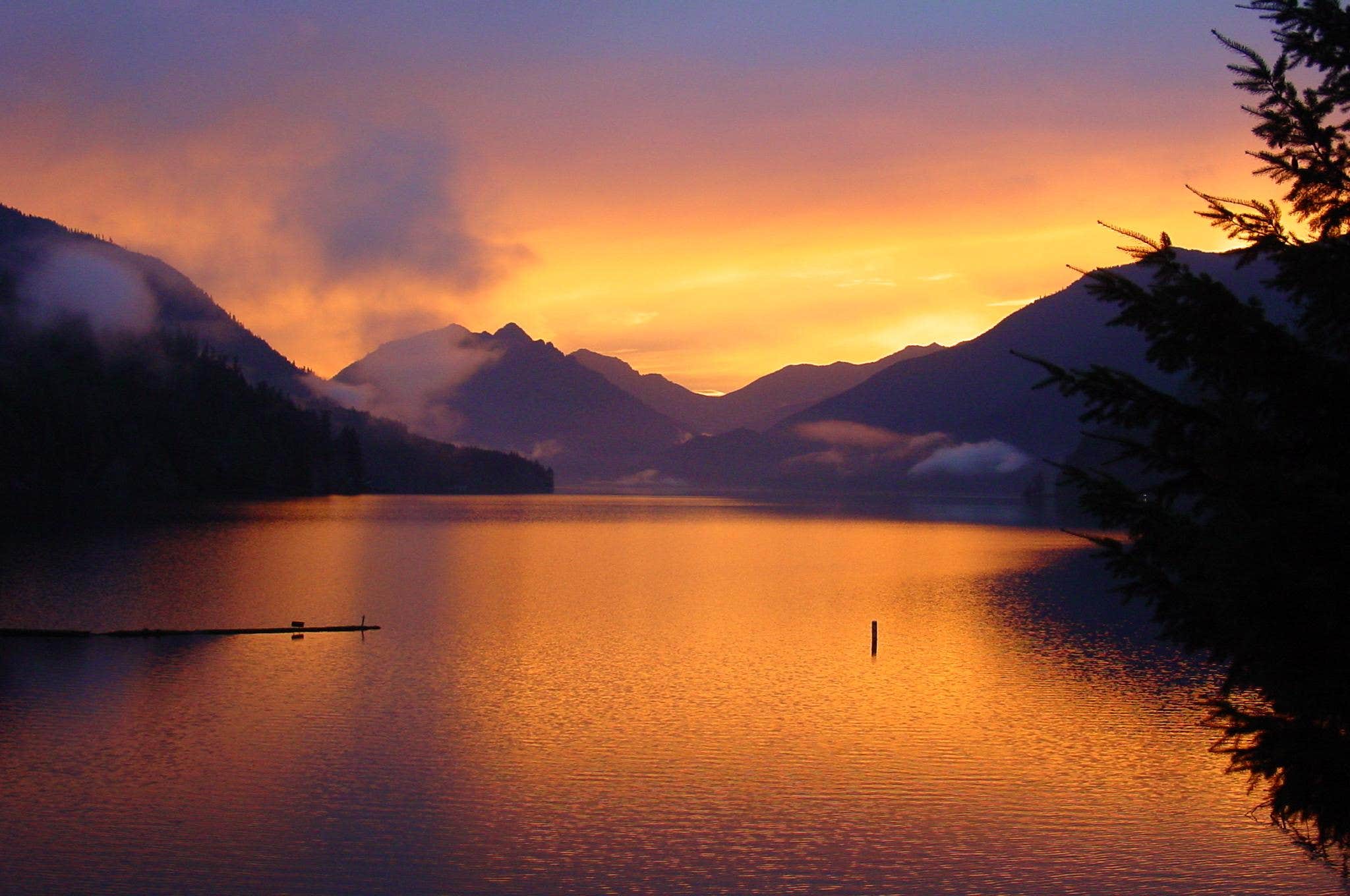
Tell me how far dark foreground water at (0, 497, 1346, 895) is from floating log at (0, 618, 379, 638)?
806 mm

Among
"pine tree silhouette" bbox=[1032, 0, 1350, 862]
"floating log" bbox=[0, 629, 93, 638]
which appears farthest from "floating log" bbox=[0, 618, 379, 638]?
"pine tree silhouette" bbox=[1032, 0, 1350, 862]

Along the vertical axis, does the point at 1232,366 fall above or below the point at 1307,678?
above

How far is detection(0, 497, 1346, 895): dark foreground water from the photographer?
25016mm

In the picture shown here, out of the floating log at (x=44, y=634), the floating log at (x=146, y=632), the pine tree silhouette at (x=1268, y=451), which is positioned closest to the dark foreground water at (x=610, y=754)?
the floating log at (x=44, y=634)

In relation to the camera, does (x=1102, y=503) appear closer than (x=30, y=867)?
Yes

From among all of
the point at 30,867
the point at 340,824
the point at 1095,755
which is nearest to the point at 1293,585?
the point at 340,824

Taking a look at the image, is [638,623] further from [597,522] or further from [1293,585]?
[597,522]

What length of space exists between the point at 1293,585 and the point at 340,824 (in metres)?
23.9

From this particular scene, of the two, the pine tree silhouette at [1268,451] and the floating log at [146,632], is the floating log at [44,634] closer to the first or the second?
the floating log at [146,632]

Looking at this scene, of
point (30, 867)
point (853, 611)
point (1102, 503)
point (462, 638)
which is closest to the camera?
point (1102, 503)

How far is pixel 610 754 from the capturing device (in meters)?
34.6

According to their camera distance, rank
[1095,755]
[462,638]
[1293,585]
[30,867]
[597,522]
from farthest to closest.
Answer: [597,522], [462,638], [1095,755], [30,867], [1293,585]

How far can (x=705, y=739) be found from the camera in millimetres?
36844

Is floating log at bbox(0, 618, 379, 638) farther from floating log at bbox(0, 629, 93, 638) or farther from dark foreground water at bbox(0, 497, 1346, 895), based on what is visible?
dark foreground water at bbox(0, 497, 1346, 895)
